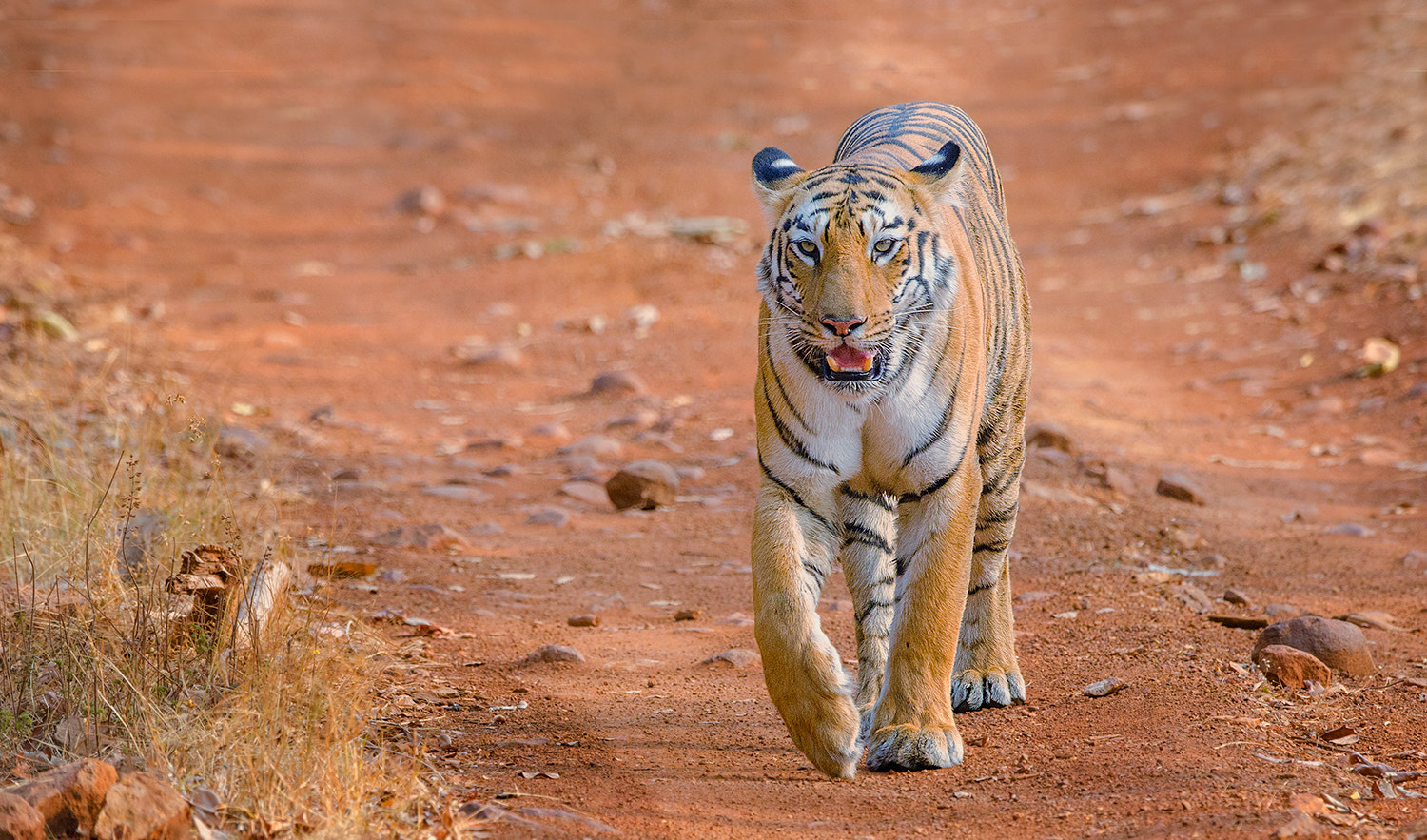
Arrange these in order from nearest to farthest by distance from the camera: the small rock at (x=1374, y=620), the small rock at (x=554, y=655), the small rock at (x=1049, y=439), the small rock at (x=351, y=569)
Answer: the small rock at (x=554, y=655) < the small rock at (x=1374, y=620) < the small rock at (x=351, y=569) < the small rock at (x=1049, y=439)

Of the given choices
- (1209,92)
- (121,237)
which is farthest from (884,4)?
(121,237)

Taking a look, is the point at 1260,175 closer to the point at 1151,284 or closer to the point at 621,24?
the point at 1151,284

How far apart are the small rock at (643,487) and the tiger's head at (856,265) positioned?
9.35ft

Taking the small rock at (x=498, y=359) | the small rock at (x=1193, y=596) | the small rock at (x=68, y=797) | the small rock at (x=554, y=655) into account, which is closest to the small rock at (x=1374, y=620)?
the small rock at (x=1193, y=596)

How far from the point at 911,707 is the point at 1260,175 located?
1034cm

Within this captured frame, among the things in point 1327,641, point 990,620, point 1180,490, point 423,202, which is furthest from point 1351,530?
point 423,202

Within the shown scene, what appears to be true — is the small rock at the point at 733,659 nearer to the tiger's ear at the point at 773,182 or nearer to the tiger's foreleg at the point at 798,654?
the tiger's foreleg at the point at 798,654

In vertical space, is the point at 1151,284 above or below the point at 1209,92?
below

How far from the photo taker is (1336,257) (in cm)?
1005

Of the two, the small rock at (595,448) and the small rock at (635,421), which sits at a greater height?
the small rock at (635,421)

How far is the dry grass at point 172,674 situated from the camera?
3178 millimetres

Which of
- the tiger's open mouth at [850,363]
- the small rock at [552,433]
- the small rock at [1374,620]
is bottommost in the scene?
the small rock at [552,433]

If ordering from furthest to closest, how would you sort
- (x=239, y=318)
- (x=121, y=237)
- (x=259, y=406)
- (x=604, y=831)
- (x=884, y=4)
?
(x=884, y=4)
(x=121, y=237)
(x=239, y=318)
(x=259, y=406)
(x=604, y=831)

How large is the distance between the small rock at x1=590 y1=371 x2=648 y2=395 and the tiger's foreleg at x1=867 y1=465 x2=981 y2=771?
200 inches
